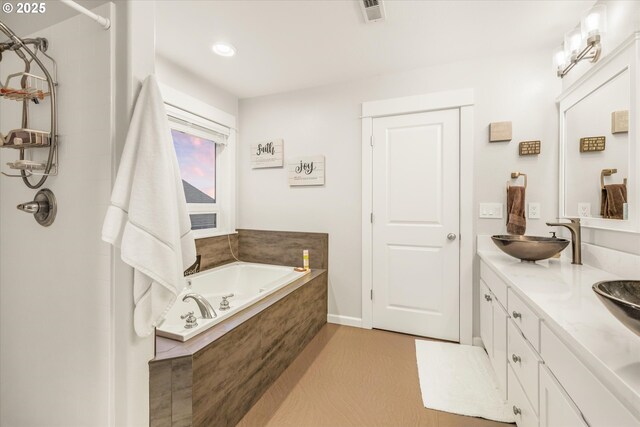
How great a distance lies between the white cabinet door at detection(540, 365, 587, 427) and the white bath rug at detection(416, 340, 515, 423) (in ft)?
2.37

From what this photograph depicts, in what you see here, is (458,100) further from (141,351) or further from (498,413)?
(141,351)

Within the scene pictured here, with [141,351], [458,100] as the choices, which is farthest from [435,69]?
[141,351]

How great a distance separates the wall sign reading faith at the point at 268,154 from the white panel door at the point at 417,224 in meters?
1.05

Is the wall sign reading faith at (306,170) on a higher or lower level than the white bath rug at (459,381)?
higher

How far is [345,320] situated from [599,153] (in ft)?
7.66

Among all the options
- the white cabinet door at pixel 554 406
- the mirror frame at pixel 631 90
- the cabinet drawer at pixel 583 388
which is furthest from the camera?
the mirror frame at pixel 631 90

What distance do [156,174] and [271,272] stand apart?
1933 mm

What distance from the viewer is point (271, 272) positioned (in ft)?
9.18

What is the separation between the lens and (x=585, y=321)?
867mm

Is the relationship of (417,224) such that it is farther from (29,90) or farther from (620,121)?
(29,90)

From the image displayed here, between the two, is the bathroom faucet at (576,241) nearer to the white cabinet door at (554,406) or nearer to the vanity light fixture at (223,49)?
the white cabinet door at (554,406)

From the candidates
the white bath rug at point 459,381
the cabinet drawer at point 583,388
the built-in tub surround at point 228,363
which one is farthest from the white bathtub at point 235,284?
the cabinet drawer at point 583,388

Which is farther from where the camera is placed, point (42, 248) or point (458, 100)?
point (458, 100)

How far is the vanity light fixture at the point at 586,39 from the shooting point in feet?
5.18
